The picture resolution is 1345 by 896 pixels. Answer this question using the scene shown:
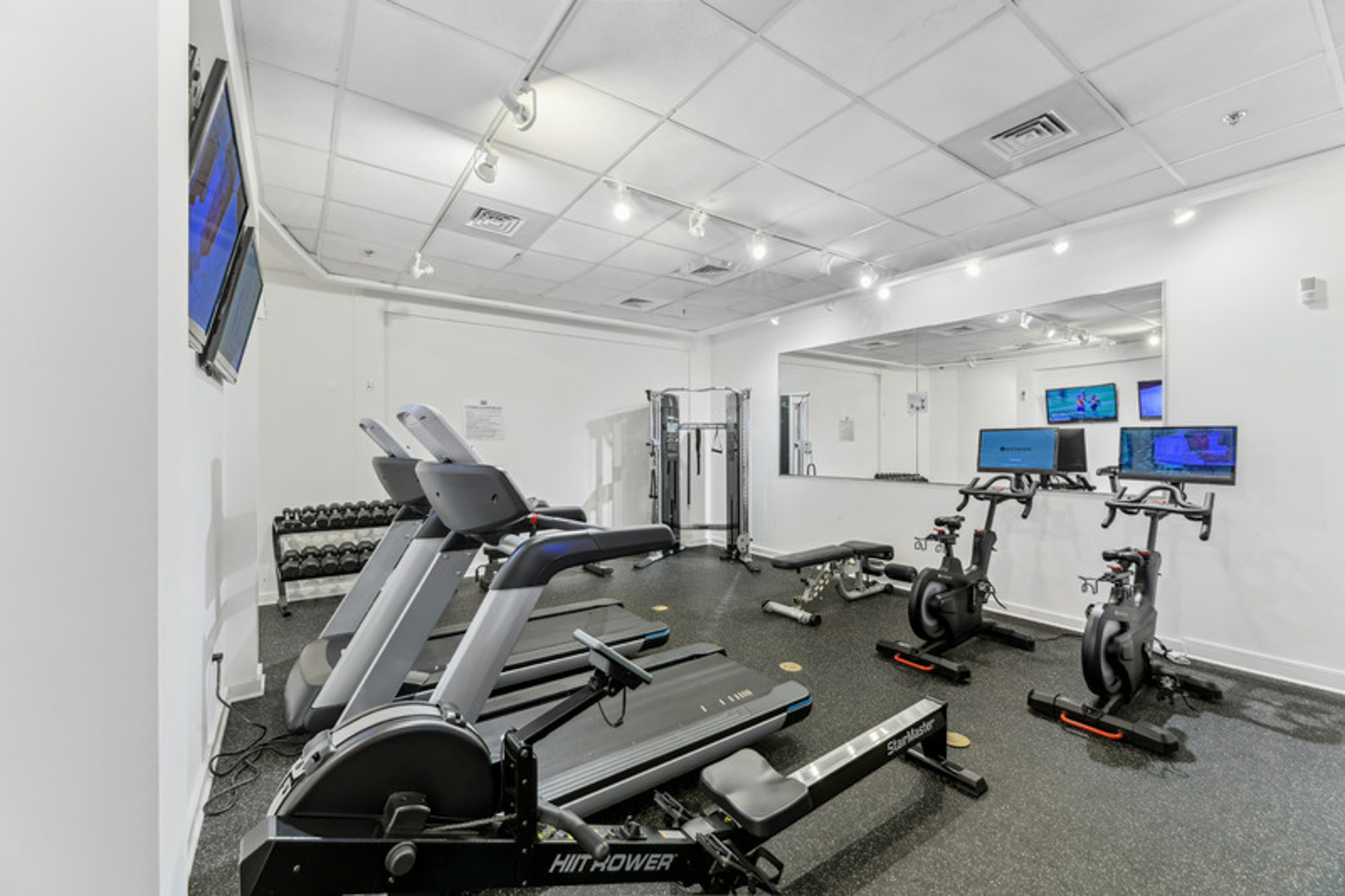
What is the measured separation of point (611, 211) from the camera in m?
3.80

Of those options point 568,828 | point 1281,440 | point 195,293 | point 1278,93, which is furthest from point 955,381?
point 195,293

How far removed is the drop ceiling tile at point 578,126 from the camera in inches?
101

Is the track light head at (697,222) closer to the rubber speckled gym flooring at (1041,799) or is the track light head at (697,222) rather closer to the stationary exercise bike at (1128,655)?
the rubber speckled gym flooring at (1041,799)

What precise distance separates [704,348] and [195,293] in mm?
6652

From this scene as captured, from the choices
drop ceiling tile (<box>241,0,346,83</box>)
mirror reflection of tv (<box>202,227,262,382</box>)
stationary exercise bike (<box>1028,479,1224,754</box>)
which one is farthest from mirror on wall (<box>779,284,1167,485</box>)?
mirror reflection of tv (<box>202,227,262,382</box>)

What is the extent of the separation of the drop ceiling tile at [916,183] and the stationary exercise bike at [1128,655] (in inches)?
87.2

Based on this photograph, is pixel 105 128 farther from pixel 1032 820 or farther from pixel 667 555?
pixel 667 555

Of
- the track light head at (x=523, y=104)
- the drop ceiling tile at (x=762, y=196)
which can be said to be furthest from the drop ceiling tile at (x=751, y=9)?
the drop ceiling tile at (x=762, y=196)

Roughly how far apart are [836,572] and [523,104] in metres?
4.59

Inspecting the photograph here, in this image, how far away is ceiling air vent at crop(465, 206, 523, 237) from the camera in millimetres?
3861

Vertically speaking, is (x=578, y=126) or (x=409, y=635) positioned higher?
(x=578, y=126)

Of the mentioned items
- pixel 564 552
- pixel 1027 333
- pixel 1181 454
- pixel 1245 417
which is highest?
pixel 1027 333

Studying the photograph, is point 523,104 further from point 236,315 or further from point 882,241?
point 882,241

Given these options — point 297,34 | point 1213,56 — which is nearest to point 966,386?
point 1213,56
